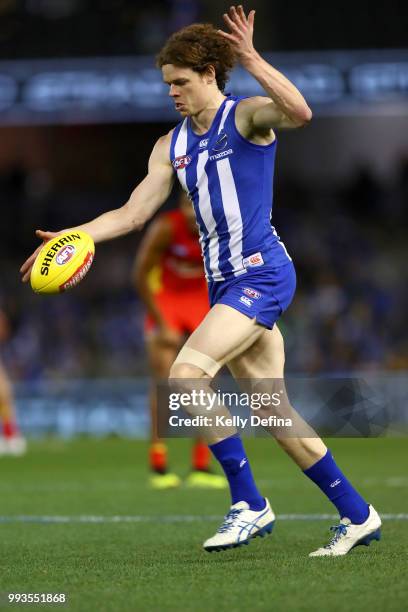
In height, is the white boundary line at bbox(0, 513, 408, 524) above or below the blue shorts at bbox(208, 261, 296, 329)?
below

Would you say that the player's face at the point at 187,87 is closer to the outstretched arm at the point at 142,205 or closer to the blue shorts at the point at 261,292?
the outstretched arm at the point at 142,205

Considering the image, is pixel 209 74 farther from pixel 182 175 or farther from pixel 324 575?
pixel 324 575

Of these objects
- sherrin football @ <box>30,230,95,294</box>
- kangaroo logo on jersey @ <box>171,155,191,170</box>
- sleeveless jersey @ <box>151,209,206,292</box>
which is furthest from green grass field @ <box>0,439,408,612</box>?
kangaroo logo on jersey @ <box>171,155,191,170</box>

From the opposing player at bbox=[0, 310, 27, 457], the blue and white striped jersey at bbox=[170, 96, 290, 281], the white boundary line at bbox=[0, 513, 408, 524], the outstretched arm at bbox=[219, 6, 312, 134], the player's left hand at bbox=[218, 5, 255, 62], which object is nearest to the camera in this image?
the outstretched arm at bbox=[219, 6, 312, 134]

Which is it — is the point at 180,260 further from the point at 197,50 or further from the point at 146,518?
the point at 197,50

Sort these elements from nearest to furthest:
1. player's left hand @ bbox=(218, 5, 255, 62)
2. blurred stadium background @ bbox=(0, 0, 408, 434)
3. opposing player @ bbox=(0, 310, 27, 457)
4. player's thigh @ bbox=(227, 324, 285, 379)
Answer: player's left hand @ bbox=(218, 5, 255, 62), player's thigh @ bbox=(227, 324, 285, 379), opposing player @ bbox=(0, 310, 27, 457), blurred stadium background @ bbox=(0, 0, 408, 434)

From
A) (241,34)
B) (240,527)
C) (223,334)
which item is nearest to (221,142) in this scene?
(241,34)

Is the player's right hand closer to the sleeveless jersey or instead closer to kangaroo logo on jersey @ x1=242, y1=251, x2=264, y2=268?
kangaroo logo on jersey @ x1=242, y1=251, x2=264, y2=268

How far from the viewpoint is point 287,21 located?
677 inches

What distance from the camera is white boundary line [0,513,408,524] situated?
6.97m

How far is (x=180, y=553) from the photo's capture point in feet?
18.3

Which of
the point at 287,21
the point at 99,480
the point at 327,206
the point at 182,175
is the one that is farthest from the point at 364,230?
the point at 182,175

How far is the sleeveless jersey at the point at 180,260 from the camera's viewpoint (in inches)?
371

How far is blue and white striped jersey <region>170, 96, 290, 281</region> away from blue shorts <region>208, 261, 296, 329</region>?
38mm
